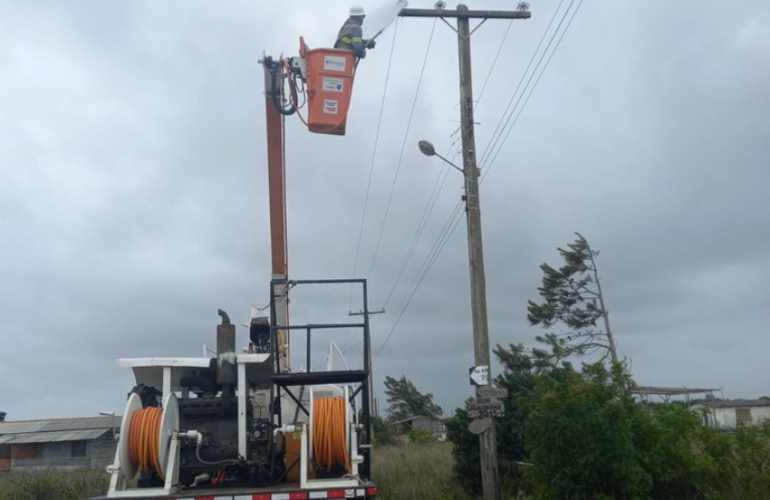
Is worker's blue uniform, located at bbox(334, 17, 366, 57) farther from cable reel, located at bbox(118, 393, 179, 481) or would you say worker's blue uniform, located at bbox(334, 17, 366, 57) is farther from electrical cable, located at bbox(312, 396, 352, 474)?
cable reel, located at bbox(118, 393, 179, 481)

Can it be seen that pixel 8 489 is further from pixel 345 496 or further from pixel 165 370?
pixel 345 496

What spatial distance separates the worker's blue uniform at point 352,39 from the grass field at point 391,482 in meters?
8.03

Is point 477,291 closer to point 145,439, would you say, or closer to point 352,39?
point 352,39

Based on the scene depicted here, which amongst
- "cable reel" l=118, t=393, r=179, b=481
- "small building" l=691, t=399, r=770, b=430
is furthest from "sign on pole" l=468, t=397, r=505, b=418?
"cable reel" l=118, t=393, r=179, b=481

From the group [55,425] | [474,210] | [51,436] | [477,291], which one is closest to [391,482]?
[477,291]

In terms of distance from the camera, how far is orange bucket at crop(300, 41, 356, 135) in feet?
40.4

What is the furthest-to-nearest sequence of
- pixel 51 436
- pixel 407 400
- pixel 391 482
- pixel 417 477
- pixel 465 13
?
pixel 407 400 → pixel 51 436 → pixel 391 482 → pixel 417 477 → pixel 465 13

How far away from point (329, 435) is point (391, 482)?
769 centimetres

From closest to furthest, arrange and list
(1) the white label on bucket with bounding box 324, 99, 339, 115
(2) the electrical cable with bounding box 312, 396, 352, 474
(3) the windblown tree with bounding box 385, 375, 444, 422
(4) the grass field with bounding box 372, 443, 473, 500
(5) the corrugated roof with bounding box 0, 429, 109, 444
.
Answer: (2) the electrical cable with bounding box 312, 396, 352, 474, (1) the white label on bucket with bounding box 324, 99, 339, 115, (4) the grass field with bounding box 372, 443, 473, 500, (5) the corrugated roof with bounding box 0, 429, 109, 444, (3) the windblown tree with bounding box 385, 375, 444, 422

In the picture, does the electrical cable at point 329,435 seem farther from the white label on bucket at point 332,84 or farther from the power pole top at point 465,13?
the power pole top at point 465,13

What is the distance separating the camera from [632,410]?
10.8 metres

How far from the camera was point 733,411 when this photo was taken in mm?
35938

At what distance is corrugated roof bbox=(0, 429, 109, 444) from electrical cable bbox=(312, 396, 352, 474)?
3121cm

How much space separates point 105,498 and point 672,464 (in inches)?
281
